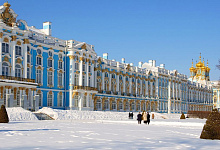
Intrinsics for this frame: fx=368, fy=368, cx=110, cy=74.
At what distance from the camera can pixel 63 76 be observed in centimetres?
5019

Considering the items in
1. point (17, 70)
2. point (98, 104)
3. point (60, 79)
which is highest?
point (17, 70)

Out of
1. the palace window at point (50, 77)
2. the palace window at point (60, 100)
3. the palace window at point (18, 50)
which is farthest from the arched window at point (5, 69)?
the palace window at point (60, 100)

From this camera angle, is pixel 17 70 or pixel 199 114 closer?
pixel 17 70

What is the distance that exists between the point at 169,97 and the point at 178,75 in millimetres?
7597

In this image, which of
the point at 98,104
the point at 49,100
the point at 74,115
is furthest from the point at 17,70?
the point at 98,104

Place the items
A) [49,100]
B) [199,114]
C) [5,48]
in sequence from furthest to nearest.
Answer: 1. [199,114]
2. [49,100]
3. [5,48]

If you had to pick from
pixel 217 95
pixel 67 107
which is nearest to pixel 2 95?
pixel 67 107

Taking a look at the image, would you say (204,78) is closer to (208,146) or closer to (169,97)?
(169,97)

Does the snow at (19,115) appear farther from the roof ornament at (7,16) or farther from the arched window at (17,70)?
the roof ornament at (7,16)

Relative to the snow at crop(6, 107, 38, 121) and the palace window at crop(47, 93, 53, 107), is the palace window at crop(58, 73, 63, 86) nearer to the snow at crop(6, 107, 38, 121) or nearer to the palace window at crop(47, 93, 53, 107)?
the palace window at crop(47, 93, 53, 107)

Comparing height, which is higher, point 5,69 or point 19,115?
point 5,69

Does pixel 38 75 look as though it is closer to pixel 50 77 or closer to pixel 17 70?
pixel 50 77

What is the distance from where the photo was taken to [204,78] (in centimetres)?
11962

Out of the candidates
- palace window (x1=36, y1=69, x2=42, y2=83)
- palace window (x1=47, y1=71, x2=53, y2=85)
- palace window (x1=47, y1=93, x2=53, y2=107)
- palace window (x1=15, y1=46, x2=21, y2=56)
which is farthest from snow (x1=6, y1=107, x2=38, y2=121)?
palace window (x1=47, y1=71, x2=53, y2=85)
